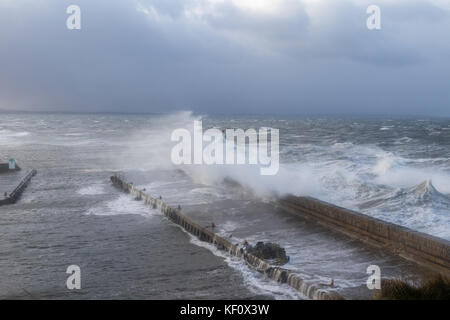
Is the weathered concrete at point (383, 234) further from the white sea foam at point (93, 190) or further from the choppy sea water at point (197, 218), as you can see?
the white sea foam at point (93, 190)

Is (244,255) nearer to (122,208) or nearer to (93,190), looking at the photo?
(122,208)

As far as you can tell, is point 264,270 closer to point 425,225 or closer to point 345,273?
point 345,273

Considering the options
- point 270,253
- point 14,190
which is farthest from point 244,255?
point 14,190

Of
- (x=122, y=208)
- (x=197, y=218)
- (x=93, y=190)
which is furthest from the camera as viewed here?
(x=93, y=190)

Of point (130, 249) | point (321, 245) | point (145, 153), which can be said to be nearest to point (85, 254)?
point (130, 249)

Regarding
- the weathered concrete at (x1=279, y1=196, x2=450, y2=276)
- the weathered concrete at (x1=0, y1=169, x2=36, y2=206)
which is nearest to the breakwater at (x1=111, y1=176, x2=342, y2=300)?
the weathered concrete at (x1=279, y1=196, x2=450, y2=276)
